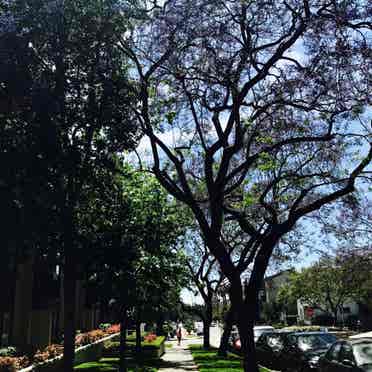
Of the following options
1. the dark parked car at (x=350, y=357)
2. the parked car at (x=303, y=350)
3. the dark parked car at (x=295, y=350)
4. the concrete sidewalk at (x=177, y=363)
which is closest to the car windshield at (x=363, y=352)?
the dark parked car at (x=350, y=357)

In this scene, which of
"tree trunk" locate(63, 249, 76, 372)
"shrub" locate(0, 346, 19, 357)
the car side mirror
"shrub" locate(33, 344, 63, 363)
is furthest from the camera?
"shrub" locate(33, 344, 63, 363)

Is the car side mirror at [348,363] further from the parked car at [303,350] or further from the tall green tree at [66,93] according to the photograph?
the tall green tree at [66,93]

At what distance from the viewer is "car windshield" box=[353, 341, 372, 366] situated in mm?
10688

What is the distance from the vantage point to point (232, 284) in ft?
40.9

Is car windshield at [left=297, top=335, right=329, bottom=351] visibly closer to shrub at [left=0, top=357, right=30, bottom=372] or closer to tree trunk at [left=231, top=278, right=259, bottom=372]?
tree trunk at [left=231, top=278, right=259, bottom=372]

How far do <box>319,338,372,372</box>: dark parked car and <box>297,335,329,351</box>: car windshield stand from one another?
14.0 ft

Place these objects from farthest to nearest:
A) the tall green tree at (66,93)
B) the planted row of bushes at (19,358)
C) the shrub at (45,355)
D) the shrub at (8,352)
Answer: the shrub at (45,355)
the shrub at (8,352)
the planted row of bushes at (19,358)
the tall green tree at (66,93)

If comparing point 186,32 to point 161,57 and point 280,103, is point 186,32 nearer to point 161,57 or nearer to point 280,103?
point 161,57

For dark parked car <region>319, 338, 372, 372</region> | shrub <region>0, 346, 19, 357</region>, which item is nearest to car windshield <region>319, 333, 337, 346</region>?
dark parked car <region>319, 338, 372, 372</region>

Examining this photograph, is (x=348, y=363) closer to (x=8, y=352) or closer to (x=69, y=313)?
(x=69, y=313)

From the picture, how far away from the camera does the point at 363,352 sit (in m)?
11.0

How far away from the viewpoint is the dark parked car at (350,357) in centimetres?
1067

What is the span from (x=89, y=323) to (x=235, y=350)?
10.7m

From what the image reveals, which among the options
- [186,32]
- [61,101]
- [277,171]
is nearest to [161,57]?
[186,32]
